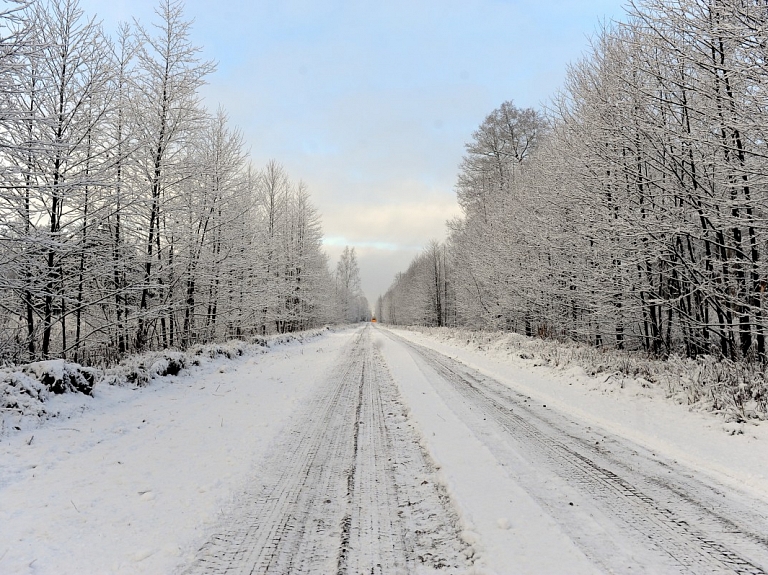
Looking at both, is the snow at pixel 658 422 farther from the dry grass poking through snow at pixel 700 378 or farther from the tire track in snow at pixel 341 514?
the tire track in snow at pixel 341 514

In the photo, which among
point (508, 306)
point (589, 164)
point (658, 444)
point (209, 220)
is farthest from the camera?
point (508, 306)

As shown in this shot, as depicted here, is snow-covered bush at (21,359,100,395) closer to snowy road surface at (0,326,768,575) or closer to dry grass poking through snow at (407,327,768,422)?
snowy road surface at (0,326,768,575)

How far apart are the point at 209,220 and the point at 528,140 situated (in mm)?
19430

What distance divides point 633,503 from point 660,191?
9.05 metres

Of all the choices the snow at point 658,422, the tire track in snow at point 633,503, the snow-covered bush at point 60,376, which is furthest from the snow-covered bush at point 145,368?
the snow at point 658,422

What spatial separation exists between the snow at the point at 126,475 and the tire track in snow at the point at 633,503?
9.46 feet

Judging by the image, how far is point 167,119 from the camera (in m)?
12.0

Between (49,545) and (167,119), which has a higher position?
(167,119)

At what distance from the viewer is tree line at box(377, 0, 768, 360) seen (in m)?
6.89

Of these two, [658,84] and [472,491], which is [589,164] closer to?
[658,84]

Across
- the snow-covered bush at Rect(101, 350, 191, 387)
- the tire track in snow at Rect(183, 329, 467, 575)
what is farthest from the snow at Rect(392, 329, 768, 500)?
the snow-covered bush at Rect(101, 350, 191, 387)

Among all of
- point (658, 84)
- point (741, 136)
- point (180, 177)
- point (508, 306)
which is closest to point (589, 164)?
point (658, 84)

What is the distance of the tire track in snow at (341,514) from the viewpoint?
243 cm

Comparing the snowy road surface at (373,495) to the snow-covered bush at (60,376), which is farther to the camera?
the snow-covered bush at (60,376)
